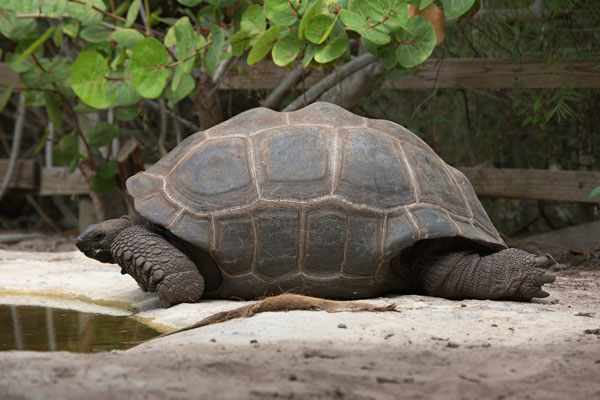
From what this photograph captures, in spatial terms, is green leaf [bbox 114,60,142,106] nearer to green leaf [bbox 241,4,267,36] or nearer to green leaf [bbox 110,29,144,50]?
green leaf [bbox 110,29,144,50]

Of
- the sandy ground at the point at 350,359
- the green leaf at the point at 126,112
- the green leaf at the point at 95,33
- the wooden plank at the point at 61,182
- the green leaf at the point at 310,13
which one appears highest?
the green leaf at the point at 95,33

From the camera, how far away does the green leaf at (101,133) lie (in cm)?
570

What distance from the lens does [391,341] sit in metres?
2.45

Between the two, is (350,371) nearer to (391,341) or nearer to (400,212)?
(391,341)

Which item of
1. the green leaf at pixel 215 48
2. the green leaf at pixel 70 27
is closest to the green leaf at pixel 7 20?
Answer: the green leaf at pixel 70 27

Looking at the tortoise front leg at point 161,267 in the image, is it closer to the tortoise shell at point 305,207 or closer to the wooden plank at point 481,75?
the tortoise shell at point 305,207

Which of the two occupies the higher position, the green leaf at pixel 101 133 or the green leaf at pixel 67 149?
the green leaf at pixel 101 133

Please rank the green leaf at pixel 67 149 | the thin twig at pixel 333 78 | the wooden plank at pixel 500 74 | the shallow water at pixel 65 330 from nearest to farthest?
the shallow water at pixel 65 330 → the wooden plank at pixel 500 74 → the thin twig at pixel 333 78 → the green leaf at pixel 67 149

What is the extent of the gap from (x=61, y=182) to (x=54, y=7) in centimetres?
247

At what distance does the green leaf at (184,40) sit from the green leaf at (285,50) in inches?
23.7

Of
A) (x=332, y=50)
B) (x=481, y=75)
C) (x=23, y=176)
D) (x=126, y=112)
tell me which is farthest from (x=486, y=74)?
(x=23, y=176)

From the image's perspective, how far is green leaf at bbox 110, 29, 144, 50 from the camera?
4787 millimetres

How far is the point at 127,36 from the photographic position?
4.80 meters

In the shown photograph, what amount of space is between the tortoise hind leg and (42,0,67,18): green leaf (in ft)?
9.46
